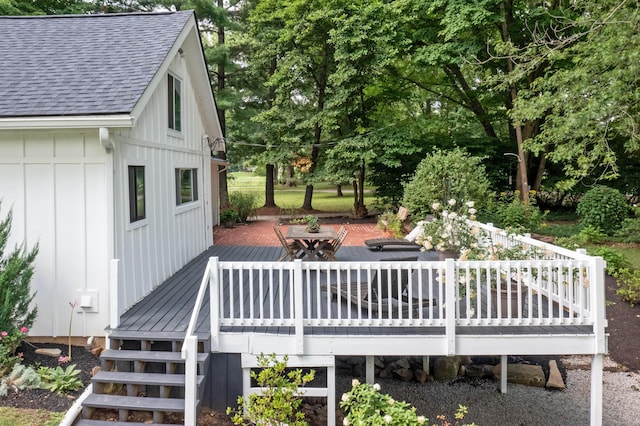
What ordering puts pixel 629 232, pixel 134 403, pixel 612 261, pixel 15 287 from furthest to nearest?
pixel 629 232
pixel 612 261
pixel 15 287
pixel 134 403

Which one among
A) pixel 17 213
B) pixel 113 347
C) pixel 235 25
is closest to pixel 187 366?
pixel 113 347

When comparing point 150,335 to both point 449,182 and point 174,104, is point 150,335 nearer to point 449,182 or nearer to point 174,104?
point 174,104

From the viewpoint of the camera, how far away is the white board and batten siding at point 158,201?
20.6 ft

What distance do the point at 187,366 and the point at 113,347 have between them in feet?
4.54

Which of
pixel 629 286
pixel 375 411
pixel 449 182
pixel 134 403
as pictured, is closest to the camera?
pixel 375 411

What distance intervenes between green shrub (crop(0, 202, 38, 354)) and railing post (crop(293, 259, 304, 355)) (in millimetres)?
3400

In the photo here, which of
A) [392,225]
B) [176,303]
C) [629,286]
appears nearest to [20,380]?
[176,303]

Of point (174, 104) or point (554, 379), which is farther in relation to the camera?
point (174, 104)

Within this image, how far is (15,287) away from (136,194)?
6.91 ft

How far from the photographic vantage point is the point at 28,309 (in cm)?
607

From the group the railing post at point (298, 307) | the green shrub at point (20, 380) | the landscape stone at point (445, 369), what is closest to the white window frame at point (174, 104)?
the green shrub at point (20, 380)

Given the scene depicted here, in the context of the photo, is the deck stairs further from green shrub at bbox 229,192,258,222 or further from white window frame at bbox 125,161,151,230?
green shrub at bbox 229,192,258,222

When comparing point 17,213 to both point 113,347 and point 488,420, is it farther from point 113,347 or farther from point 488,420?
point 488,420

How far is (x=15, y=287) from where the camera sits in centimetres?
545
